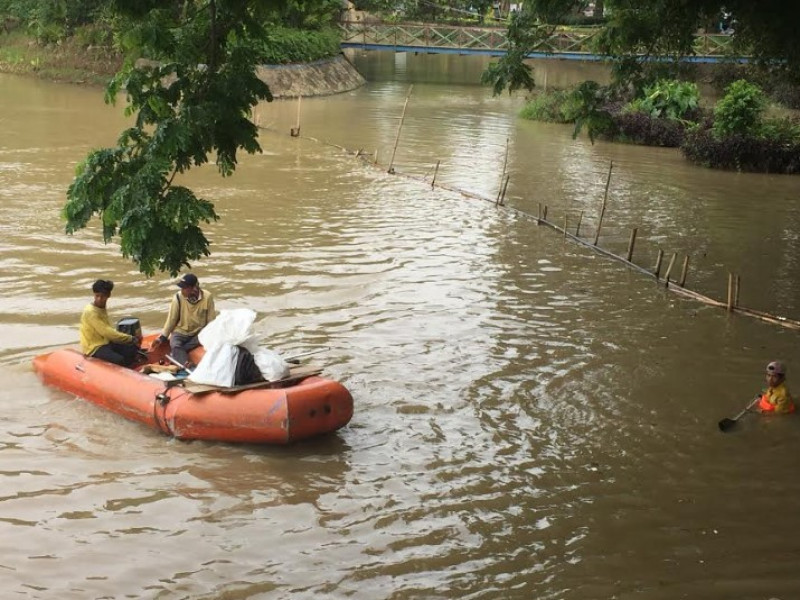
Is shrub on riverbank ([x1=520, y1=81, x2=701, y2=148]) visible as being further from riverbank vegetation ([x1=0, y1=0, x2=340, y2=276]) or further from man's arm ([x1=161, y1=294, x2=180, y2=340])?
riverbank vegetation ([x1=0, y1=0, x2=340, y2=276])

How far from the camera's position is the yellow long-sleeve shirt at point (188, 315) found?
10180mm

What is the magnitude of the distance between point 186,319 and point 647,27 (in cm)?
660

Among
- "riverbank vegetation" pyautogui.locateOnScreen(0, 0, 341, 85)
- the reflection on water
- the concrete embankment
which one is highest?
"riverbank vegetation" pyautogui.locateOnScreen(0, 0, 341, 85)

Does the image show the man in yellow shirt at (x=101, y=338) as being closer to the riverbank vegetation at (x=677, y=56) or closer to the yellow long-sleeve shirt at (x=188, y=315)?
the yellow long-sleeve shirt at (x=188, y=315)

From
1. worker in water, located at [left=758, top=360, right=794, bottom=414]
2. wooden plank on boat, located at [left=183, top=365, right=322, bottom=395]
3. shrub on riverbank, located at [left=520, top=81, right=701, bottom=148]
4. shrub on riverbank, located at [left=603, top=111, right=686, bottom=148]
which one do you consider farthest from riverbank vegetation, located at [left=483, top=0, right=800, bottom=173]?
wooden plank on boat, located at [left=183, top=365, right=322, bottom=395]

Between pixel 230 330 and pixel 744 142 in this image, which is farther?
pixel 744 142

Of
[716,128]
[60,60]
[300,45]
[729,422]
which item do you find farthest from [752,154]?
[60,60]

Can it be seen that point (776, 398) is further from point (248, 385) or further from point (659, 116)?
point (659, 116)

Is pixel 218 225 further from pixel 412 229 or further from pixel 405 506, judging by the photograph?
pixel 405 506

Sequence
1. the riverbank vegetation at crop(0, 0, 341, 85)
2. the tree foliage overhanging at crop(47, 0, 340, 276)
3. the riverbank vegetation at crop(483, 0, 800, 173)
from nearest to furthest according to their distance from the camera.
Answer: the tree foliage overhanging at crop(47, 0, 340, 276), the riverbank vegetation at crop(483, 0, 800, 173), the riverbank vegetation at crop(0, 0, 341, 85)

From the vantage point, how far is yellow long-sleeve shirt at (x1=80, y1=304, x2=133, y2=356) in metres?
9.94

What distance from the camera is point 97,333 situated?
10000mm

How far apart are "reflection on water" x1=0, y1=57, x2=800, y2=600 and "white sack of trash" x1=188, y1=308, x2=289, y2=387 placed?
0.69 meters

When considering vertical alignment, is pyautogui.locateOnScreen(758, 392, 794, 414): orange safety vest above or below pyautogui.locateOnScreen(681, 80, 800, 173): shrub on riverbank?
below
